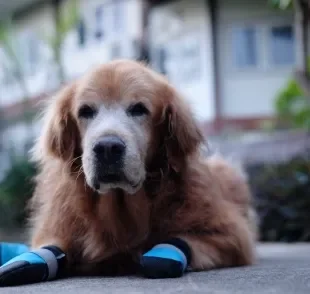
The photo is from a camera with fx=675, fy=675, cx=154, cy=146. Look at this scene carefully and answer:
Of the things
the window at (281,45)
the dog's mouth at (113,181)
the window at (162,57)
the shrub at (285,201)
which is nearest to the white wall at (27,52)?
the window at (162,57)

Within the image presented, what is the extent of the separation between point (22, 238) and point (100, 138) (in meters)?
5.22

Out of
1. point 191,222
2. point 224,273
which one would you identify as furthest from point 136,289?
point 191,222

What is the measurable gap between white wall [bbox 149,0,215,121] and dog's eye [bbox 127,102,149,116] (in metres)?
13.7

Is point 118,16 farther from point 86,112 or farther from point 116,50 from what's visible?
point 86,112

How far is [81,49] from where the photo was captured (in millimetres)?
19547

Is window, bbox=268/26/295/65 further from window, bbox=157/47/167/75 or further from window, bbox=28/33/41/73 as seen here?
window, bbox=28/33/41/73

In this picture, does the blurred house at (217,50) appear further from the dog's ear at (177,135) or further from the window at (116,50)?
the dog's ear at (177,135)

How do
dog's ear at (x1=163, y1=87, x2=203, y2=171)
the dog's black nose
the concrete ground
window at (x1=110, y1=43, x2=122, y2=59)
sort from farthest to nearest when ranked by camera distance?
window at (x1=110, y1=43, x2=122, y2=59), dog's ear at (x1=163, y1=87, x2=203, y2=171), the dog's black nose, the concrete ground

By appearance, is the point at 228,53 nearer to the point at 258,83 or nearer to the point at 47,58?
the point at 258,83

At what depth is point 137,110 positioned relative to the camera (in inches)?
146

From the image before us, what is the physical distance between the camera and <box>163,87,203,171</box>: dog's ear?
152 inches

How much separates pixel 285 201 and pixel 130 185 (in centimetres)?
401

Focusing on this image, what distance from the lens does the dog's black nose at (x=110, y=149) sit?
3.37 meters

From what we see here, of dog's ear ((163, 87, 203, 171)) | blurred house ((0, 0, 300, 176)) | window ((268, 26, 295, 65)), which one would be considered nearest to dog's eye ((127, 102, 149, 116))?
dog's ear ((163, 87, 203, 171))
